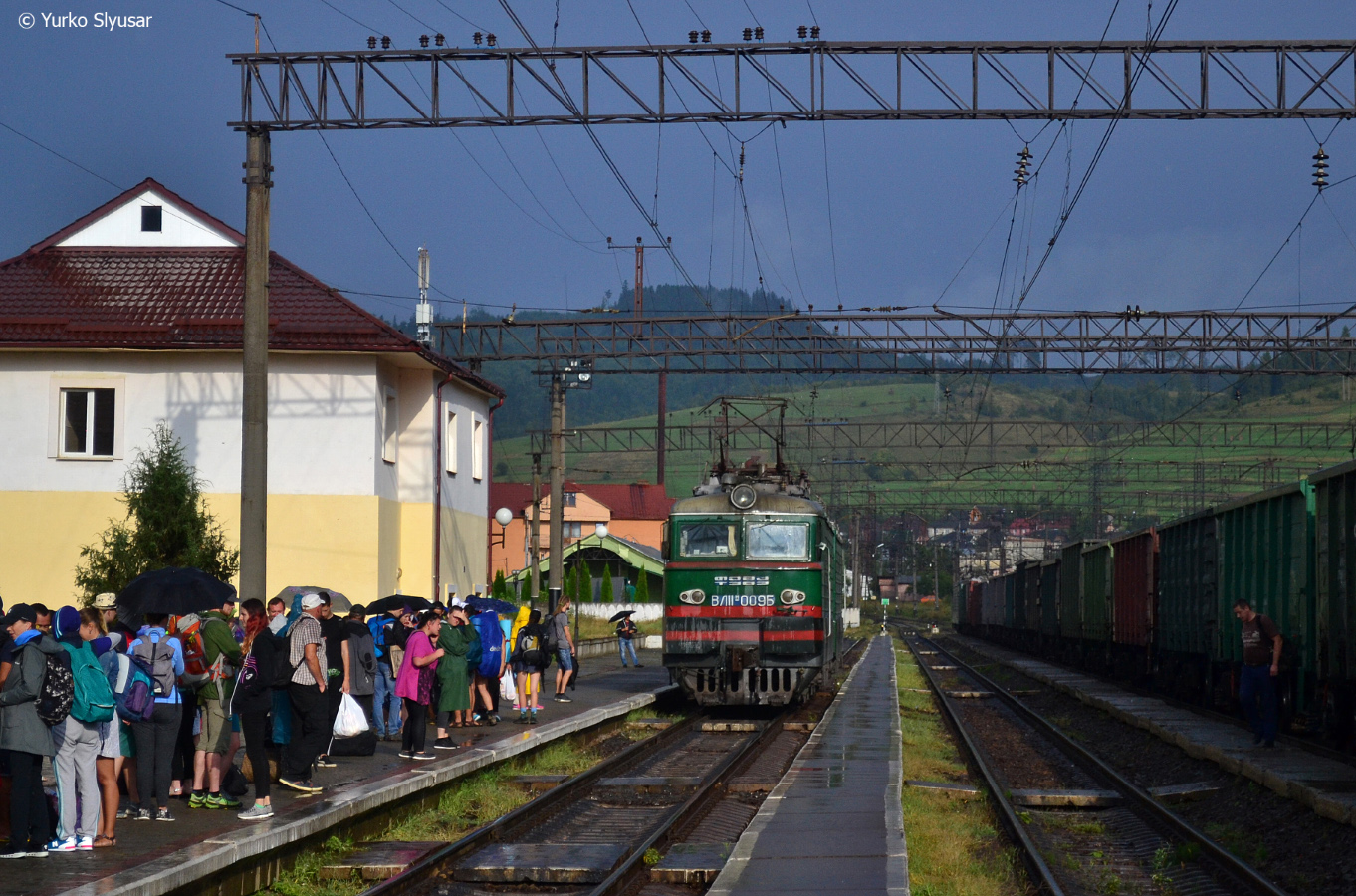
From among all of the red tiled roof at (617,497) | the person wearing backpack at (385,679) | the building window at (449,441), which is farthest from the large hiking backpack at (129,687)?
the red tiled roof at (617,497)

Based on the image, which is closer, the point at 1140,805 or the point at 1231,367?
the point at 1140,805

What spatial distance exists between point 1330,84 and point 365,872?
14.4 meters

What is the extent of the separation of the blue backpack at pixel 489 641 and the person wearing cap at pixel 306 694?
6.90 m

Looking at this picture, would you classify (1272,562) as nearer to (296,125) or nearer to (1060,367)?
(296,125)

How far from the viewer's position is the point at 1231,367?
114 feet

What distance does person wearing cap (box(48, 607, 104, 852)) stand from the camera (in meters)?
9.29

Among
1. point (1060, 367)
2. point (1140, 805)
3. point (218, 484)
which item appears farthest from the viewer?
point (1060, 367)

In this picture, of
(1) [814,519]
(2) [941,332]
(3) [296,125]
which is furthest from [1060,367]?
(3) [296,125]

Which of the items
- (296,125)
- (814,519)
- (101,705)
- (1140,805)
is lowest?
(1140,805)

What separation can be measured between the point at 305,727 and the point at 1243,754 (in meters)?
9.20

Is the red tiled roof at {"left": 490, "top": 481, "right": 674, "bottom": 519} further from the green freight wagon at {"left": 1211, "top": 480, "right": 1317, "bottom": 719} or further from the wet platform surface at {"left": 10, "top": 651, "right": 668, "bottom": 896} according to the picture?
the wet platform surface at {"left": 10, "top": 651, "right": 668, "bottom": 896}

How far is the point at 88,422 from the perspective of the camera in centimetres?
2522

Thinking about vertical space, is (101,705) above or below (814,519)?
below

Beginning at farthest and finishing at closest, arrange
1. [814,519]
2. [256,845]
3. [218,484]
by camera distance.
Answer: [218,484], [814,519], [256,845]
